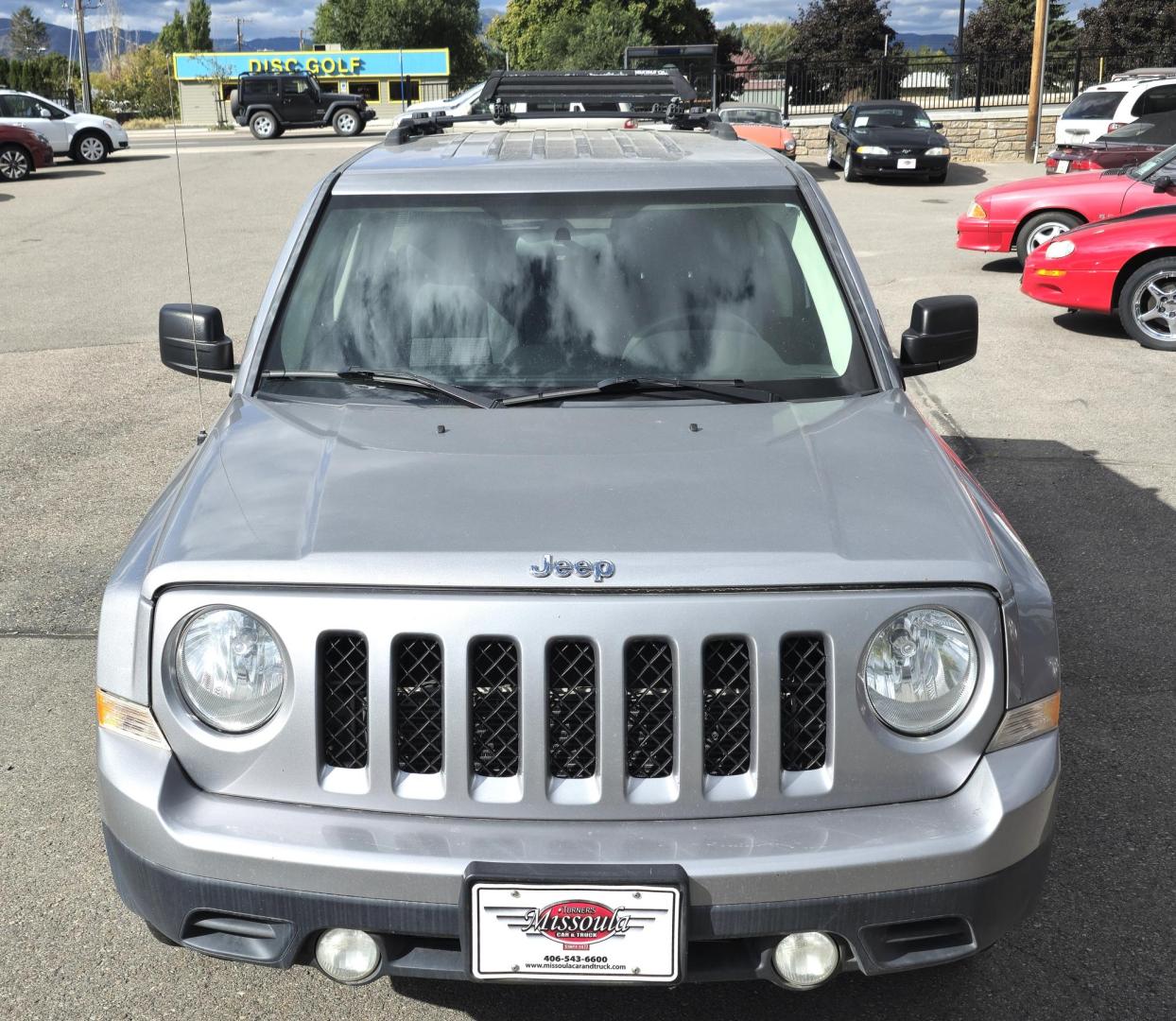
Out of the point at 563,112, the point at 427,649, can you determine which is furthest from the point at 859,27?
the point at 427,649

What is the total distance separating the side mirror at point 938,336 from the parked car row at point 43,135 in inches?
1023

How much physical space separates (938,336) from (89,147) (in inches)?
1208

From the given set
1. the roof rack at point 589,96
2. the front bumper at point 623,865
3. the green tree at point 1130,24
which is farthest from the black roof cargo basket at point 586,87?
the green tree at point 1130,24

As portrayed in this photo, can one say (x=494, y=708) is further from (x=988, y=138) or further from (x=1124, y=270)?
(x=988, y=138)

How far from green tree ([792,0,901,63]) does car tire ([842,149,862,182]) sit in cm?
4442

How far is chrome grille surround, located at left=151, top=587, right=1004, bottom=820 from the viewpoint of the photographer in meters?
2.37

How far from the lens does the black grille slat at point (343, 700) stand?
7.98 feet

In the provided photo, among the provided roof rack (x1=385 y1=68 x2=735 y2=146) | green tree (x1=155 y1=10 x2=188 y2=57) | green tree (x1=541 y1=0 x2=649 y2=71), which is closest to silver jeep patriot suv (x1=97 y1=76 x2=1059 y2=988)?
roof rack (x1=385 y1=68 x2=735 y2=146)

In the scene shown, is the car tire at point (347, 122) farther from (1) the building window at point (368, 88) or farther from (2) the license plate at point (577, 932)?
(2) the license plate at point (577, 932)

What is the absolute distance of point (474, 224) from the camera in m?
3.79

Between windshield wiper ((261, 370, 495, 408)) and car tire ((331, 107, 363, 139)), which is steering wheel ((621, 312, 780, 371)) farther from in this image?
car tire ((331, 107, 363, 139))

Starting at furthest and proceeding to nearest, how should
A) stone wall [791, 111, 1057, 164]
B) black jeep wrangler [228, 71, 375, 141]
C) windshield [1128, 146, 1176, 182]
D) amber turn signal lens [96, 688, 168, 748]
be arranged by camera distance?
black jeep wrangler [228, 71, 375, 141] < stone wall [791, 111, 1057, 164] < windshield [1128, 146, 1176, 182] < amber turn signal lens [96, 688, 168, 748]

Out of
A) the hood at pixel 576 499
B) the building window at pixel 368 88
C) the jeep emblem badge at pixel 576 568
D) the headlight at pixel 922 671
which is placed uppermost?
the building window at pixel 368 88

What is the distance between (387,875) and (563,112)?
443 cm
